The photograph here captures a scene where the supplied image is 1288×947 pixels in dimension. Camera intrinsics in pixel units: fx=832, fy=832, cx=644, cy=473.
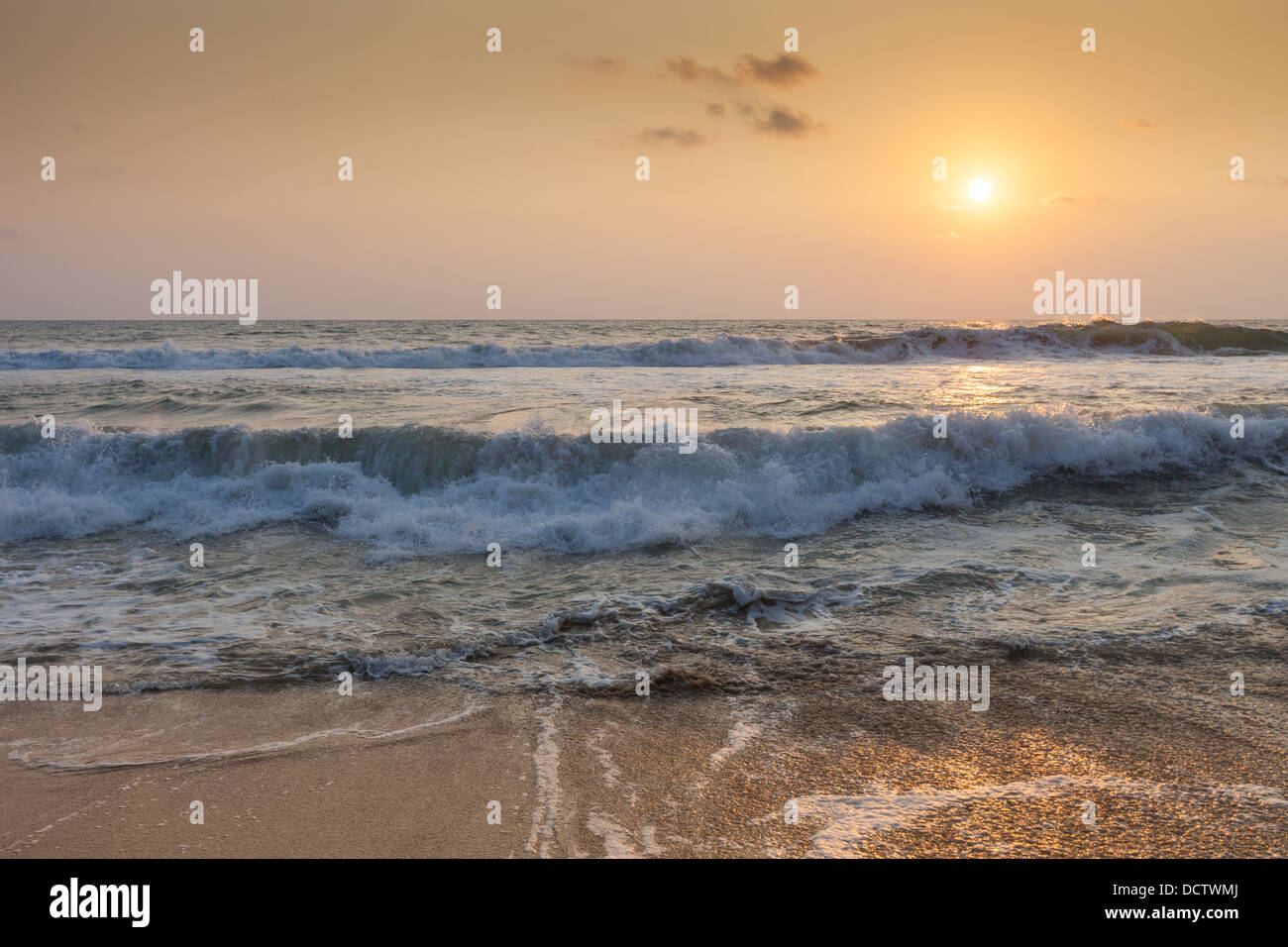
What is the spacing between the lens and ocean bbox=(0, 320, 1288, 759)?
19.1ft

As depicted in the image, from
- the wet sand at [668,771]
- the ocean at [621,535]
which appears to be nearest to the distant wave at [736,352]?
the ocean at [621,535]

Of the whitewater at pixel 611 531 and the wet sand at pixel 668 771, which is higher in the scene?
the whitewater at pixel 611 531

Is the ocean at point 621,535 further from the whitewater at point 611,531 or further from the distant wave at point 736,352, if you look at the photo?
the distant wave at point 736,352

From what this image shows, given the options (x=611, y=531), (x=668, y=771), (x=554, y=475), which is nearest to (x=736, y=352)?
(x=554, y=475)

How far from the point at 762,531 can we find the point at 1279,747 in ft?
18.1

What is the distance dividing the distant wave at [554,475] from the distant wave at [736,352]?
1608 centimetres

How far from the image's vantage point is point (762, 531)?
933cm

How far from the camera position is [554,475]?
36.6 feet

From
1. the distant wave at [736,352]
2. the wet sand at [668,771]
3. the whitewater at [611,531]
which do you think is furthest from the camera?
the distant wave at [736,352]

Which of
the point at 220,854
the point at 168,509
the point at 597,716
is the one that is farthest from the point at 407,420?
the point at 220,854

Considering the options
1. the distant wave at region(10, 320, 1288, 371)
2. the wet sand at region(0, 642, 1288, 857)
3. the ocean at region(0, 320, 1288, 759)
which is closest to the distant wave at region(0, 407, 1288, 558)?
the ocean at region(0, 320, 1288, 759)

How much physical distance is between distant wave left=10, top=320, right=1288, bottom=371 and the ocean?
994 cm

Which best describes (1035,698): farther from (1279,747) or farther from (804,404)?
(804,404)

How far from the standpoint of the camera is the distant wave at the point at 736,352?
2817 cm
